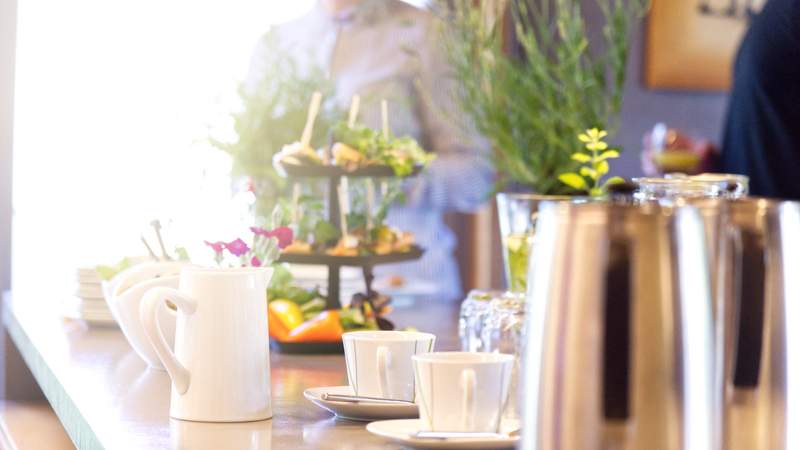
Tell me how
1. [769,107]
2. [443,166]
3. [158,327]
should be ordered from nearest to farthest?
[158,327]
[769,107]
[443,166]

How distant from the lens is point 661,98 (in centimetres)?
423

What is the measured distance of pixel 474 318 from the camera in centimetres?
144

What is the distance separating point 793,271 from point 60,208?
3.33m

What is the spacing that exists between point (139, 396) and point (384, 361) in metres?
0.32

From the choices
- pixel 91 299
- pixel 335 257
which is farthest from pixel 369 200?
pixel 91 299

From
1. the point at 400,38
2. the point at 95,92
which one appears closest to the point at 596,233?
the point at 400,38

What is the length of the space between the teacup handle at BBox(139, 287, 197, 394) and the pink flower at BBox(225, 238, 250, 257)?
197 mm

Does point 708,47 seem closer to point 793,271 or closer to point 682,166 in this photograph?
point 682,166

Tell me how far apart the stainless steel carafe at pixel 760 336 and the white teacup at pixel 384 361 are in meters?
0.37

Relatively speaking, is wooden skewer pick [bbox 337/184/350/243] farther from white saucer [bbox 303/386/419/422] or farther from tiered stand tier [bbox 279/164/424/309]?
white saucer [bbox 303/386/419/422]

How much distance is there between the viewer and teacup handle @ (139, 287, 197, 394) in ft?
3.26

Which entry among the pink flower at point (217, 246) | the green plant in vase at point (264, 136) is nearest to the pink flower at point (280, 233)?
the pink flower at point (217, 246)

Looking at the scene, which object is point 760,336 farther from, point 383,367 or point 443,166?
point 443,166

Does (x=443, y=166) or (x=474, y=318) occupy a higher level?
(x=443, y=166)
